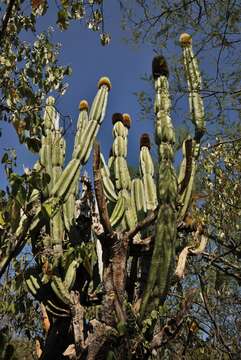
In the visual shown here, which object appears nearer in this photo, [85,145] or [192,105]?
[192,105]

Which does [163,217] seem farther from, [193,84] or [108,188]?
[193,84]

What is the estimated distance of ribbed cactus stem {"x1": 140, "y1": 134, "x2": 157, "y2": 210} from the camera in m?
6.51

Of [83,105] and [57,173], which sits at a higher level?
[83,105]

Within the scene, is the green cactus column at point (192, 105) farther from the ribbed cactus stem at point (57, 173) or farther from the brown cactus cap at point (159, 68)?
the ribbed cactus stem at point (57, 173)

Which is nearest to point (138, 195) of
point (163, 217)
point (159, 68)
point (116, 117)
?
point (163, 217)

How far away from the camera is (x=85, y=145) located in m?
6.28

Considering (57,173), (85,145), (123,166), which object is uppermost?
(85,145)

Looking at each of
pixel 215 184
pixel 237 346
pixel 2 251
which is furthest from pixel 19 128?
pixel 237 346

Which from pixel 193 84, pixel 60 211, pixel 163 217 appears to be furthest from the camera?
pixel 60 211

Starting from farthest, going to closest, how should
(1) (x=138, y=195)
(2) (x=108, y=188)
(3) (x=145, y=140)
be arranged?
(3) (x=145, y=140), (1) (x=138, y=195), (2) (x=108, y=188)

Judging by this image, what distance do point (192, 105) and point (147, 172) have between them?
136cm

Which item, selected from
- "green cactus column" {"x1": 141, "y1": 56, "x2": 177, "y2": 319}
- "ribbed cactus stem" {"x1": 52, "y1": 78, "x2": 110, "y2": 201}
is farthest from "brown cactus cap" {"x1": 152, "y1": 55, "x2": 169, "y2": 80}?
"ribbed cactus stem" {"x1": 52, "y1": 78, "x2": 110, "y2": 201}

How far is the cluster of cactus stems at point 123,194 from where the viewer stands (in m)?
5.25

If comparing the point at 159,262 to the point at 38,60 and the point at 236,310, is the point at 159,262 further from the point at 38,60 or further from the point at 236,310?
the point at 236,310
